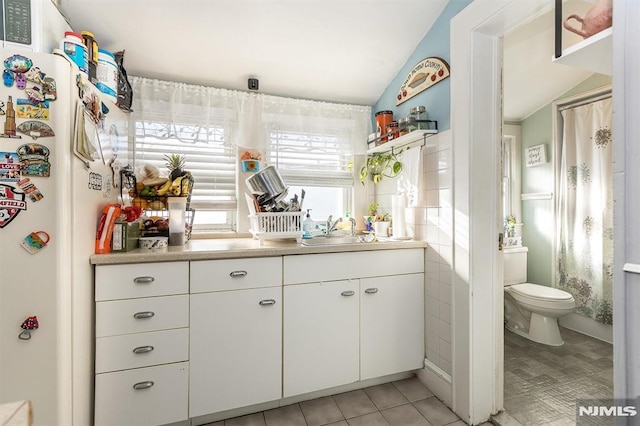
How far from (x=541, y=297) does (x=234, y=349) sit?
2378 mm

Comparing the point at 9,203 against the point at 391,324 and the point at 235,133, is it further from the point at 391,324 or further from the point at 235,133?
the point at 391,324

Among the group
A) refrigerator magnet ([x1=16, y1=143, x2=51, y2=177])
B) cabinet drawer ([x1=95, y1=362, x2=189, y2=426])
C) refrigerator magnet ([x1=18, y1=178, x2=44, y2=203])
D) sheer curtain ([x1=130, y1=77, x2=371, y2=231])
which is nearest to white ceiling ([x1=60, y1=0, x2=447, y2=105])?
sheer curtain ([x1=130, y1=77, x2=371, y2=231])

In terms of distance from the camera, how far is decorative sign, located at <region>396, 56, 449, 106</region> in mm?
1827

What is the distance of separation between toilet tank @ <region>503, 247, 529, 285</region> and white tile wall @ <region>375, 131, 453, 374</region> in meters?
1.30

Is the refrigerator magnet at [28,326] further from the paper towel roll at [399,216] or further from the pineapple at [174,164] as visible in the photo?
the paper towel roll at [399,216]

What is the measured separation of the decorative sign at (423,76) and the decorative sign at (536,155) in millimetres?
1677

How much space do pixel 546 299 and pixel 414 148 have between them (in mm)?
1654

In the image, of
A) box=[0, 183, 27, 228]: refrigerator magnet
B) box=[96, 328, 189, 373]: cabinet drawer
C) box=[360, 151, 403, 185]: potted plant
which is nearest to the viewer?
box=[0, 183, 27, 228]: refrigerator magnet

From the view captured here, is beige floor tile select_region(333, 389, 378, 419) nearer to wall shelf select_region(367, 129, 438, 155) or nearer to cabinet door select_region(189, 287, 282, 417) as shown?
cabinet door select_region(189, 287, 282, 417)

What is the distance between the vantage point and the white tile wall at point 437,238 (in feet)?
5.83

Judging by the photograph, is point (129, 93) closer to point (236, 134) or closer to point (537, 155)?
point (236, 134)

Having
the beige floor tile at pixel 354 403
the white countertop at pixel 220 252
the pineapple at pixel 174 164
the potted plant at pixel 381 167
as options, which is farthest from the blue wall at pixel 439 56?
the beige floor tile at pixel 354 403

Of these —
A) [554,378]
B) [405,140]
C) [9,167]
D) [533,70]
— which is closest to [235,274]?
[9,167]

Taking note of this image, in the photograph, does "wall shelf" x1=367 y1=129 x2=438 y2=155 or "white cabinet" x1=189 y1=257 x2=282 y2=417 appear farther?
"wall shelf" x1=367 y1=129 x2=438 y2=155
